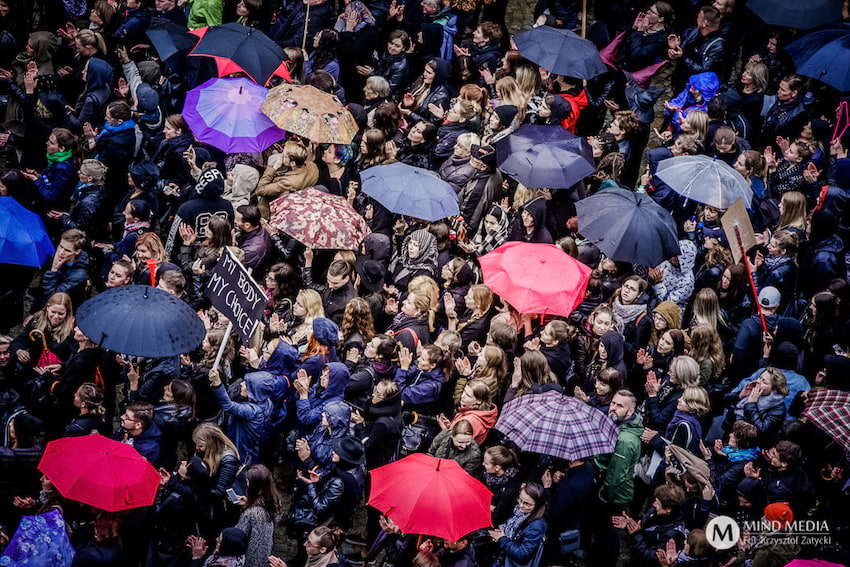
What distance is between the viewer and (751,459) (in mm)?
9461

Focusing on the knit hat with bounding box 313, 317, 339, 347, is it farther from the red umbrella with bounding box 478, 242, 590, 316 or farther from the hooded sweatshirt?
the hooded sweatshirt

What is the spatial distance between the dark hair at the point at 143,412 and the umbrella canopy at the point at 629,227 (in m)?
4.49

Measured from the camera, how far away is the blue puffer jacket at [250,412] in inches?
376

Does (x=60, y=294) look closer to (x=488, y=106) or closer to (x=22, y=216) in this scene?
(x=22, y=216)

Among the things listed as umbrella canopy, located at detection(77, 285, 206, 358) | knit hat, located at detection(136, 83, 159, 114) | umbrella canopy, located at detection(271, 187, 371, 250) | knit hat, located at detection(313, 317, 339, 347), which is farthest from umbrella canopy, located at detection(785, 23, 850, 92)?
umbrella canopy, located at detection(77, 285, 206, 358)

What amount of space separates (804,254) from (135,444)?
23.4 ft

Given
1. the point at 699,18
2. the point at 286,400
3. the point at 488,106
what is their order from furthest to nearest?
the point at 699,18 → the point at 488,106 → the point at 286,400

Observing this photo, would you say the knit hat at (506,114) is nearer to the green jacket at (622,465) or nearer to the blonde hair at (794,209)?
the blonde hair at (794,209)

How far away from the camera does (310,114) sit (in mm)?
12195

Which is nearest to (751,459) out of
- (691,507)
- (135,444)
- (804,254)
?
(691,507)

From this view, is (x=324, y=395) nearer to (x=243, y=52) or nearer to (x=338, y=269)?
(x=338, y=269)

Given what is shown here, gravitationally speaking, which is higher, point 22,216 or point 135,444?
point 22,216

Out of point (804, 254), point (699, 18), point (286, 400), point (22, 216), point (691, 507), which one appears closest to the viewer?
point (691, 507)

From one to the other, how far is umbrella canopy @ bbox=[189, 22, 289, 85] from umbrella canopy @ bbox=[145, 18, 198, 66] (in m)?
0.54
